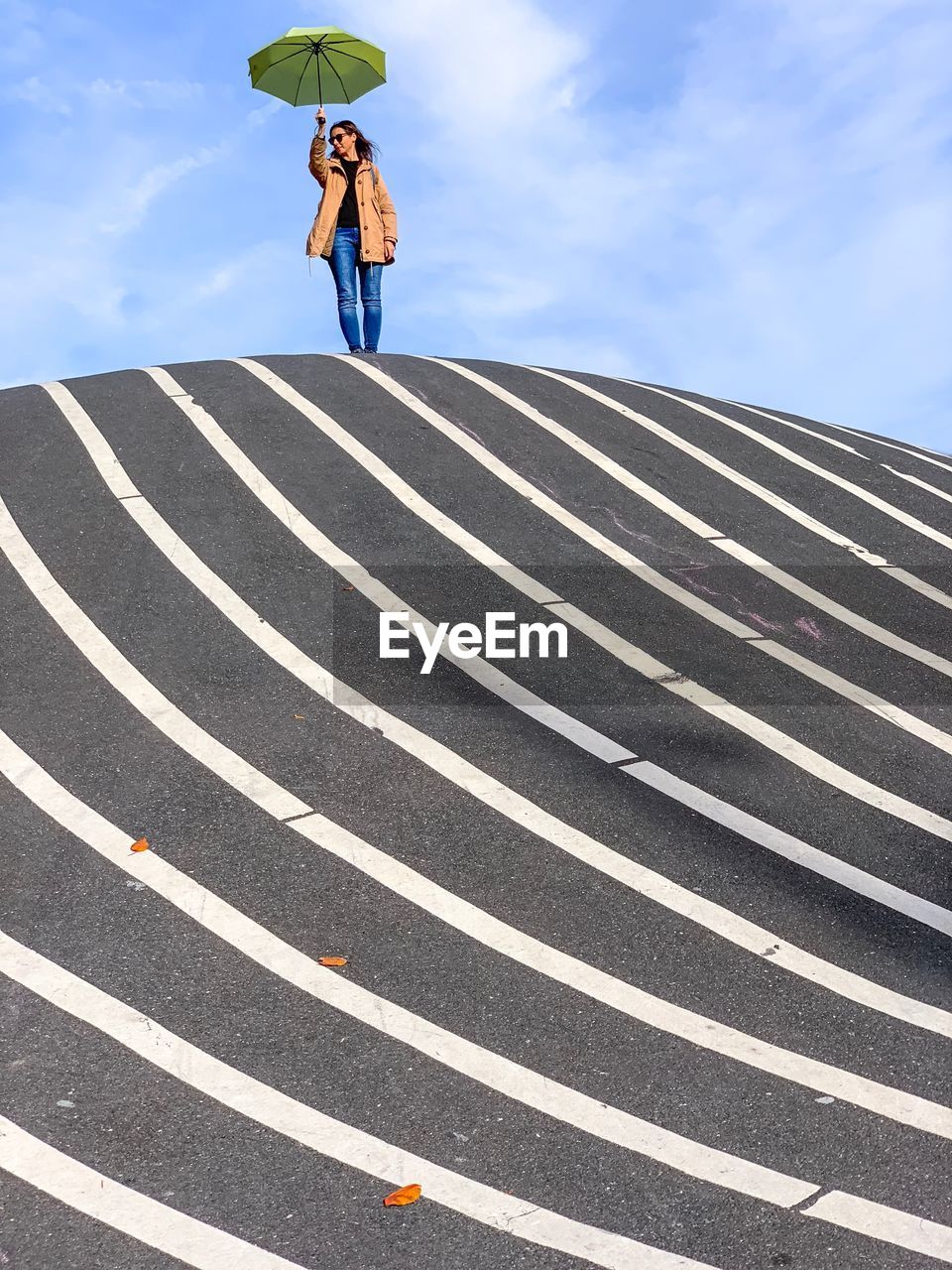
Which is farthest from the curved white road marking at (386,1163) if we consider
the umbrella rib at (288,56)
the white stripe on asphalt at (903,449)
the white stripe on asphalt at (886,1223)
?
the umbrella rib at (288,56)

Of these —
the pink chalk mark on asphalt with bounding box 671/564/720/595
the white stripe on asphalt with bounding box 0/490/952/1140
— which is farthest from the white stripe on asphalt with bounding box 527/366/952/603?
the white stripe on asphalt with bounding box 0/490/952/1140


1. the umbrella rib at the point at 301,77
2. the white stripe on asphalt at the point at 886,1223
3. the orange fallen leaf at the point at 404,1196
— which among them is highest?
the umbrella rib at the point at 301,77

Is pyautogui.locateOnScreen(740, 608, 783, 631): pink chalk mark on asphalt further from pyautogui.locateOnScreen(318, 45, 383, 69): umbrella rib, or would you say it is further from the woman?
pyautogui.locateOnScreen(318, 45, 383, 69): umbrella rib

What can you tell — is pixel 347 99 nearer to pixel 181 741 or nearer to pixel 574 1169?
pixel 181 741

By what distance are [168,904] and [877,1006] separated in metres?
3.16

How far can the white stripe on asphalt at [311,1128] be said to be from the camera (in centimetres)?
386

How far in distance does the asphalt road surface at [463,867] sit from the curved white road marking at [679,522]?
76 millimetres

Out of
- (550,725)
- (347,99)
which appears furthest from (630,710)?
(347,99)

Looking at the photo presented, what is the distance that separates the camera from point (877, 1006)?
5.12 metres

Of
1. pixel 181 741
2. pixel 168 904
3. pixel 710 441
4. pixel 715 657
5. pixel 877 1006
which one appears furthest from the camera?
pixel 710 441

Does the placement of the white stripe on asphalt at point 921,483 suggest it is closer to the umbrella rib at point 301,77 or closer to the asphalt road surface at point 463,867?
the asphalt road surface at point 463,867

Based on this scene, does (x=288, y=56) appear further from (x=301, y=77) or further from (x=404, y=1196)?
(x=404, y=1196)

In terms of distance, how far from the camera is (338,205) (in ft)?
49.7

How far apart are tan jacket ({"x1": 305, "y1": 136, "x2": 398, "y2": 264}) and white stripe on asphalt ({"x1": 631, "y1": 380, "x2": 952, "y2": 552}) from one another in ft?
12.3
